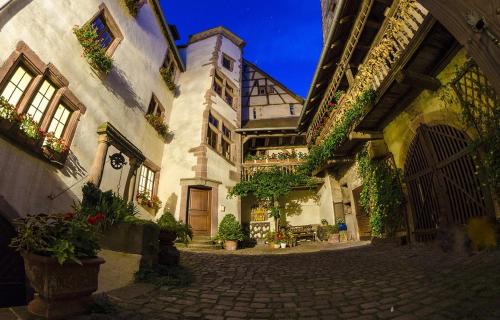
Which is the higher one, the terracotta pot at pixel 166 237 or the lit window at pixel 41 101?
the lit window at pixel 41 101

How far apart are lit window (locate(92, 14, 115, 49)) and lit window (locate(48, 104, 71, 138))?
2909 millimetres

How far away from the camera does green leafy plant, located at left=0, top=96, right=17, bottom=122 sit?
16.1ft

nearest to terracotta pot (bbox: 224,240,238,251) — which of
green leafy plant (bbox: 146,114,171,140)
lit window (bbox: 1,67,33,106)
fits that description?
green leafy plant (bbox: 146,114,171,140)

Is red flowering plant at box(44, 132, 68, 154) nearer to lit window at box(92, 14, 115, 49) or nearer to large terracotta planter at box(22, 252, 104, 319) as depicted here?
lit window at box(92, 14, 115, 49)

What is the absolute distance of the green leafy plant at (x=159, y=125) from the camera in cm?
1121

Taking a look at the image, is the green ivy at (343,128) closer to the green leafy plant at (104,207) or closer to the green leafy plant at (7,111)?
the green leafy plant at (104,207)

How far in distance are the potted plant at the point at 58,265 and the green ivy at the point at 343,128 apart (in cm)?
664

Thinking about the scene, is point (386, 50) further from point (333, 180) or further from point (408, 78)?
point (333, 180)

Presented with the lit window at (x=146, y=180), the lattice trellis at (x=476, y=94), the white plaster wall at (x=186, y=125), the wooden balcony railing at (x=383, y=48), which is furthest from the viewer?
the white plaster wall at (x=186, y=125)

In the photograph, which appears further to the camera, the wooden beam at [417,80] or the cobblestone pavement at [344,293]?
the wooden beam at [417,80]

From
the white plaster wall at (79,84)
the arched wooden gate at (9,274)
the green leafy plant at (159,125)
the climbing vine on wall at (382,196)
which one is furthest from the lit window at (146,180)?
the climbing vine on wall at (382,196)

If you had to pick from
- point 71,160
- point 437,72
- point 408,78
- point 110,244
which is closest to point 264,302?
point 110,244

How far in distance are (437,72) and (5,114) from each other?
8686mm

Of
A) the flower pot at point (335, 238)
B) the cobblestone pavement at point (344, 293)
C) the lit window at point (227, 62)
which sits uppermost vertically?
the lit window at point (227, 62)
